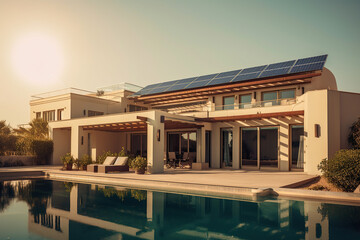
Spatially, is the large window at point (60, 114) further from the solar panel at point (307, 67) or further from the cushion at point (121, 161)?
the solar panel at point (307, 67)

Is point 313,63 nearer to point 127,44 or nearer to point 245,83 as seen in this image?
point 245,83

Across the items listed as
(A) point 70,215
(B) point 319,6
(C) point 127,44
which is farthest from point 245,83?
(A) point 70,215

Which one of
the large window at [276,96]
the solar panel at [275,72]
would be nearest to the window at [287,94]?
the large window at [276,96]

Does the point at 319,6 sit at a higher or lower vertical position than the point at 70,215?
higher

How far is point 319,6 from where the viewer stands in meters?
18.7

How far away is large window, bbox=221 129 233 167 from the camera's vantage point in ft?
63.2

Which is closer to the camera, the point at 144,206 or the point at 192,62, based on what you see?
the point at 144,206

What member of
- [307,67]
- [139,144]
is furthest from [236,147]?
[139,144]

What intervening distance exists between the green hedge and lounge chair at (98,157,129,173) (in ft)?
28.6

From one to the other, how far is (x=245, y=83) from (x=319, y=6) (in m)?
7.23

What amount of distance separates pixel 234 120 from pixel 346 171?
9574 millimetres

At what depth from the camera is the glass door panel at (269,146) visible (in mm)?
17422

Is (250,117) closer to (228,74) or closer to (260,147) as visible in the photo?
(260,147)

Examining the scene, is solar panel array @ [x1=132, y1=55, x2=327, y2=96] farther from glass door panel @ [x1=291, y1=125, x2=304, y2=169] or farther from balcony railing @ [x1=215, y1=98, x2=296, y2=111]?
glass door panel @ [x1=291, y1=125, x2=304, y2=169]
